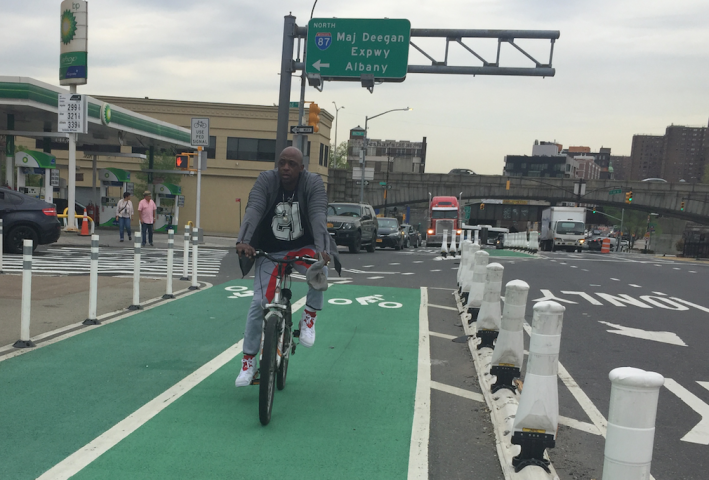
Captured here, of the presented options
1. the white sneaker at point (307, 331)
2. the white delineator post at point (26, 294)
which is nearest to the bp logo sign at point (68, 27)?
the white delineator post at point (26, 294)

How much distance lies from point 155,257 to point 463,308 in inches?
414

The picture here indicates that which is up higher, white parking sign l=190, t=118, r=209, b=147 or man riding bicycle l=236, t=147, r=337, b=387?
white parking sign l=190, t=118, r=209, b=147

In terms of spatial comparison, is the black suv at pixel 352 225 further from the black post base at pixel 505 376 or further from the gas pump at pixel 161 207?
the black post base at pixel 505 376

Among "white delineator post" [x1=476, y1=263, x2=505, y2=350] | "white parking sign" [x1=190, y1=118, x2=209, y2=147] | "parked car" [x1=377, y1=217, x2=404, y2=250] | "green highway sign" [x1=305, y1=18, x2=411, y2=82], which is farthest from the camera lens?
"parked car" [x1=377, y1=217, x2=404, y2=250]

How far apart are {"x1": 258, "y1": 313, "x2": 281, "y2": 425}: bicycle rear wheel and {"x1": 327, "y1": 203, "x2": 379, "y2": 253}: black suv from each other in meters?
18.6

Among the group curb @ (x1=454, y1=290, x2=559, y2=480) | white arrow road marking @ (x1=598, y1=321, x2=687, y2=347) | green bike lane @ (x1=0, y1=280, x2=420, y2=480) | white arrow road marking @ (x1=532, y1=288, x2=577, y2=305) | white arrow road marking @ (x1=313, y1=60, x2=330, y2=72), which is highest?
white arrow road marking @ (x1=313, y1=60, x2=330, y2=72)

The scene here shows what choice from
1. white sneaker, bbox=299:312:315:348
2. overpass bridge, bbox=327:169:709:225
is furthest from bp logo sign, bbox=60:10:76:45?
overpass bridge, bbox=327:169:709:225

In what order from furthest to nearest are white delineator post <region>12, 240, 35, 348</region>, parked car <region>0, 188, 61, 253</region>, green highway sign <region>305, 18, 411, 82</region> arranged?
green highway sign <region>305, 18, 411, 82</region>
parked car <region>0, 188, 61, 253</region>
white delineator post <region>12, 240, 35, 348</region>

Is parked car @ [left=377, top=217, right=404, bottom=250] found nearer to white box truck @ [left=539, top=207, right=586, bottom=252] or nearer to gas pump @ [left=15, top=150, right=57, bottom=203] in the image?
gas pump @ [left=15, top=150, right=57, bottom=203]

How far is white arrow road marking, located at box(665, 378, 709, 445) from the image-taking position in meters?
5.16

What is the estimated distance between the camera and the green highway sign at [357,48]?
20.7 metres

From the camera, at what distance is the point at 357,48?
828 inches

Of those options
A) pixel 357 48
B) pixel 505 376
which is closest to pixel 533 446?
pixel 505 376

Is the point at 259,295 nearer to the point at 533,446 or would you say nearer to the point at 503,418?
the point at 503,418
